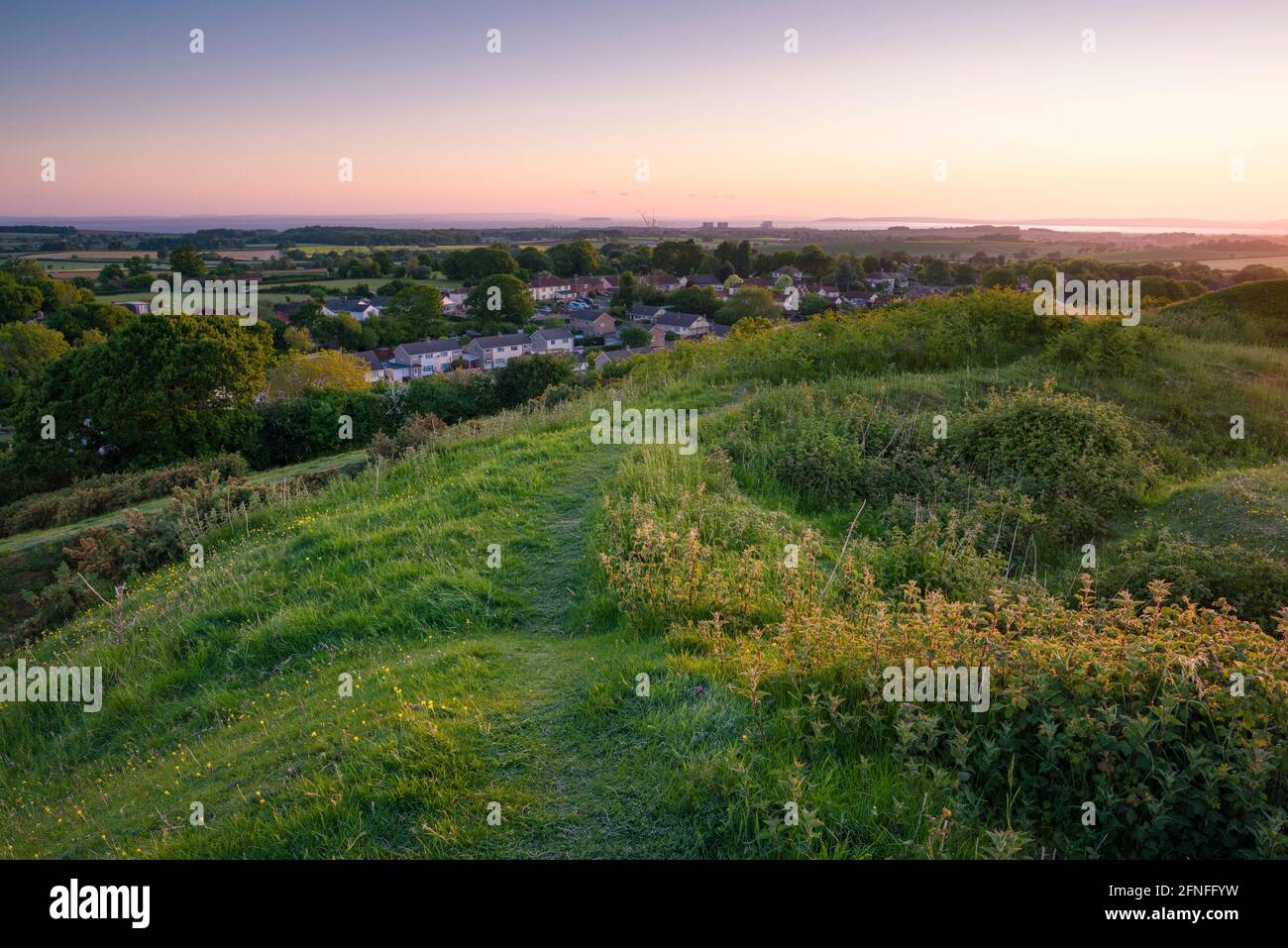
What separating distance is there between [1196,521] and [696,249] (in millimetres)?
73695

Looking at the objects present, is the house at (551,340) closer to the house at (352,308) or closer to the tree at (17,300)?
the house at (352,308)

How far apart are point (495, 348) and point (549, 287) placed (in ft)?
98.7

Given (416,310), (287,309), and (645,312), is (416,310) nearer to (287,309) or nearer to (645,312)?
(287,309)

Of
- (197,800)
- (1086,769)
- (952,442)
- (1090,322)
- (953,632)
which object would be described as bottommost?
(197,800)

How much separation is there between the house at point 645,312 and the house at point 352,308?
21.3 meters

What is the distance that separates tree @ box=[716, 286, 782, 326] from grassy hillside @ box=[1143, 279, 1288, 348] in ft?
78.4

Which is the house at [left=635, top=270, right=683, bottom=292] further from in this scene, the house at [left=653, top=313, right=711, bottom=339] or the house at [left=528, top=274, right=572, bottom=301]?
the house at [left=653, top=313, right=711, bottom=339]

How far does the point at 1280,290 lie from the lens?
57.7ft

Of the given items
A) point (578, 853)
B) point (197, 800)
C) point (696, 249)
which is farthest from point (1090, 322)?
point (696, 249)

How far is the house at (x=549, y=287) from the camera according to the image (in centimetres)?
7688

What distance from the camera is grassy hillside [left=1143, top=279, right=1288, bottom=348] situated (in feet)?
55.5

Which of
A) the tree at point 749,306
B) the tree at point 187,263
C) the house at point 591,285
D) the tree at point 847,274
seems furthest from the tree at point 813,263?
the tree at point 187,263

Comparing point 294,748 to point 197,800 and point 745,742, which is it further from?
point 745,742

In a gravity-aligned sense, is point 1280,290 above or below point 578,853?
above
